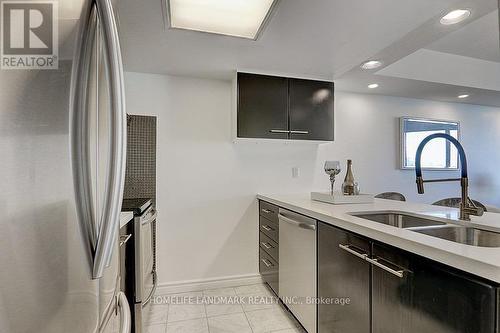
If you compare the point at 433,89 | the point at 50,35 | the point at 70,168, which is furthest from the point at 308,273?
the point at 433,89

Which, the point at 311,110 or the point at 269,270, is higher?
the point at 311,110

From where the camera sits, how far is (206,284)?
261cm

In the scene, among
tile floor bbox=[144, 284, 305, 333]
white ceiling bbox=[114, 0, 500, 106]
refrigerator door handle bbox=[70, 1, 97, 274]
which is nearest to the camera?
refrigerator door handle bbox=[70, 1, 97, 274]

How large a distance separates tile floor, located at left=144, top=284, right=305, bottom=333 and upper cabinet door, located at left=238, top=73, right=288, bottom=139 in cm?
152

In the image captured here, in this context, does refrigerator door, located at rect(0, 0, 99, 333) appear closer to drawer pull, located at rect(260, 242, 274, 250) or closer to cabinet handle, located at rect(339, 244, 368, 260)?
cabinet handle, located at rect(339, 244, 368, 260)

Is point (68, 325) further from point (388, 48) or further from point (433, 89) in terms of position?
point (433, 89)

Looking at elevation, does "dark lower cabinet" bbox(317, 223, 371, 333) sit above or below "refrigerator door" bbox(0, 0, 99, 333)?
below

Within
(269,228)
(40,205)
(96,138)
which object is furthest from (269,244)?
(40,205)

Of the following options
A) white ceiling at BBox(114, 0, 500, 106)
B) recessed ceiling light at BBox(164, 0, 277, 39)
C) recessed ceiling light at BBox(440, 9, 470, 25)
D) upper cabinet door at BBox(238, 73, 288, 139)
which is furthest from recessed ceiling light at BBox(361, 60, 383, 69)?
recessed ceiling light at BBox(164, 0, 277, 39)

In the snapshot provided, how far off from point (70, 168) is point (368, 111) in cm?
335

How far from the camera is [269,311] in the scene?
2.17m

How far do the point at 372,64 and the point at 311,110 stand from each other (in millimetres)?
670

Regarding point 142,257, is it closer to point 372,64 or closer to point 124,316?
point 124,316

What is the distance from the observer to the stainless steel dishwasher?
1673 mm
